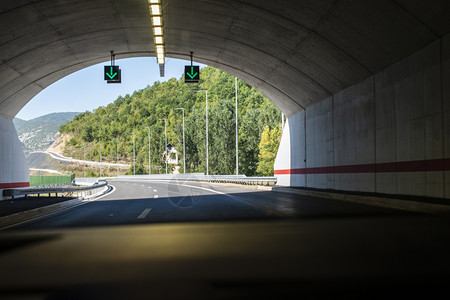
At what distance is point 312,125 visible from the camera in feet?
80.2

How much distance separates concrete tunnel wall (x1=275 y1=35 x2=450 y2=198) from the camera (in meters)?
13.0

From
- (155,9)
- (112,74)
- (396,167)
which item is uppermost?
(155,9)

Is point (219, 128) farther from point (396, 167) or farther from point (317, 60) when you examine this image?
point (396, 167)

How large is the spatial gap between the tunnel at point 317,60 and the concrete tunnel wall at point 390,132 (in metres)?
0.04

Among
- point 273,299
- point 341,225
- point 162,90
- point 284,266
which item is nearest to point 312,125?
point 341,225

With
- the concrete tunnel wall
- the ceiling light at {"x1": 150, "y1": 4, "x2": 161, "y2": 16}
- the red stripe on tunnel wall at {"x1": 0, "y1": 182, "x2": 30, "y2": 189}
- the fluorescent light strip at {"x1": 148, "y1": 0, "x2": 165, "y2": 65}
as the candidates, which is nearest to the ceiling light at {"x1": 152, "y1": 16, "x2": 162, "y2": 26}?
the fluorescent light strip at {"x1": 148, "y1": 0, "x2": 165, "y2": 65}

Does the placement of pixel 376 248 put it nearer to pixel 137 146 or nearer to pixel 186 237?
pixel 186 237

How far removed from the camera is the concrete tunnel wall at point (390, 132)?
1300 centimetres

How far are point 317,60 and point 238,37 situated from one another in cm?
351

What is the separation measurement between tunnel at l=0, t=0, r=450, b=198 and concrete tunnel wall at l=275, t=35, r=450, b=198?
41mm

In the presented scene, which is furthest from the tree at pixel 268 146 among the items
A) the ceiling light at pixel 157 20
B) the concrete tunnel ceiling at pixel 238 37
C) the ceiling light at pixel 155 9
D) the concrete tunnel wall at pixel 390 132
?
the ceiling light at pixel 155 9

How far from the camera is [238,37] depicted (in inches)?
766

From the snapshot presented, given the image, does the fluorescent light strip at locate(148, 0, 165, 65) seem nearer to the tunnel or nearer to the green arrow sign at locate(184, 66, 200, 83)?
the tunnel

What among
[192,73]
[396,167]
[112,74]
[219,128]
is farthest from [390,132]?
[219,128]
